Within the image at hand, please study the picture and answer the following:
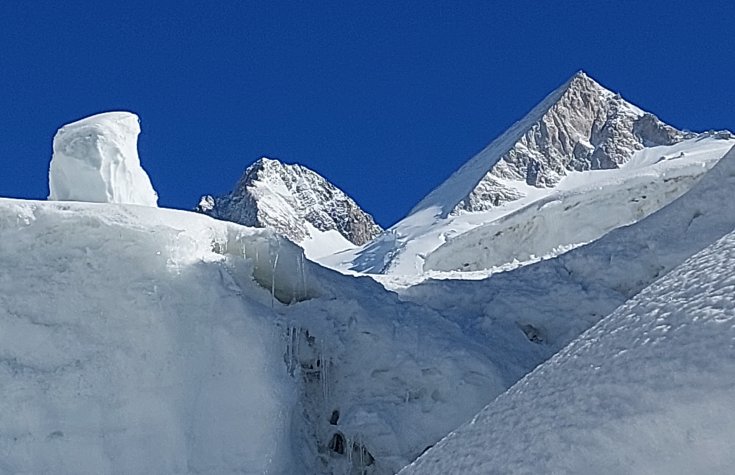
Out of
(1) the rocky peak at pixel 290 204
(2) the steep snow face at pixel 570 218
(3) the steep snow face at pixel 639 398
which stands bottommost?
(3) the steep snow face at pixel 639 398

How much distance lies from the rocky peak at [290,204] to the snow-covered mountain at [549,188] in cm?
3216

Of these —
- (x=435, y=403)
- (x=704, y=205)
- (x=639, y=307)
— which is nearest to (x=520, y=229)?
(x=704, y=205)

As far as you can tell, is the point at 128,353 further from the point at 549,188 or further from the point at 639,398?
the point at 549,188

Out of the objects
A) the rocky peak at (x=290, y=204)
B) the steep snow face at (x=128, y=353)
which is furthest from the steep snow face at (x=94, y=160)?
the rocky peak at (x=290, y=204)

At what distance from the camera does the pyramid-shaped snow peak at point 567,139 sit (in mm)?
85625

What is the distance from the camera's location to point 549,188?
280ft

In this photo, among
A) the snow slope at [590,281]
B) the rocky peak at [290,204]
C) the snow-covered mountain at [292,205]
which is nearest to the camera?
the snow slope at [590,281]

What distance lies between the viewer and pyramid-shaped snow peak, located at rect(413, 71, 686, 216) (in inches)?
3371

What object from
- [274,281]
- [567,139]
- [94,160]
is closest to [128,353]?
[274,281]

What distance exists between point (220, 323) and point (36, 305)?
172 centimetres

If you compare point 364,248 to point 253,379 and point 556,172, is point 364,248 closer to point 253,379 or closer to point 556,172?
point 556,172

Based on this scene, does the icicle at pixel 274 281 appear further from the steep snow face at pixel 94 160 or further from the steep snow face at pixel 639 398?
the steep snow face at pixel 639 398

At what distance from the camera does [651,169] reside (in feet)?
80.7

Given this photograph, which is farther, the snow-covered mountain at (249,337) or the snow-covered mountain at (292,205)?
the snow-covered mountain at (292,205)
